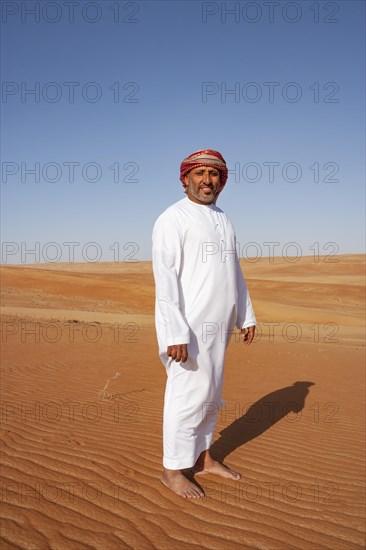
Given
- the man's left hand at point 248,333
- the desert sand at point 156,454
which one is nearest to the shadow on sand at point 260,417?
the desert sand at point 156,454

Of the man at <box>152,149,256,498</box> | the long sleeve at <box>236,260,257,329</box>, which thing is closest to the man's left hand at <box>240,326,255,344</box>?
the long sleeve at <box>236,260,257,329</box>

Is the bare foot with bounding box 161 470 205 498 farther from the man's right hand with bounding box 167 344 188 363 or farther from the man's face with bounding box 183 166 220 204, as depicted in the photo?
the man's face with bounding box 183 166 220 204

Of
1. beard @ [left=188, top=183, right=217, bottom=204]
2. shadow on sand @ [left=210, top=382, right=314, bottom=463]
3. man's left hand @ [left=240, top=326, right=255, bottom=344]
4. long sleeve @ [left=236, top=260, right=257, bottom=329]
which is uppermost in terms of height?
beard @ [left=188, top=183, right=217, bottom=204]

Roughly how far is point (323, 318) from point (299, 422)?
1750 centimetres

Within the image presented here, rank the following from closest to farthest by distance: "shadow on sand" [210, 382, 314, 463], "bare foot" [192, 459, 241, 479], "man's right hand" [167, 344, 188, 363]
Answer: "man's right hand" [167, 344, 188, 363]
"bare foot" [192, 459, 241, 479]
"shadow on sand" [210, 382, 314, 463]

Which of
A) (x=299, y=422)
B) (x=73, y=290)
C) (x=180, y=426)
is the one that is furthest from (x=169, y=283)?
(x=73, y=290)

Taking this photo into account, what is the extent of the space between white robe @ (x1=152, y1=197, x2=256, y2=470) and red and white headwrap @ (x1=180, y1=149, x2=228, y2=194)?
305 mm

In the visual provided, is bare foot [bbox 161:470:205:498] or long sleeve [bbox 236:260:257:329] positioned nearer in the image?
bare foot [bbox 161:470:205:498]

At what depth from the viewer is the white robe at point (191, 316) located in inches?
123

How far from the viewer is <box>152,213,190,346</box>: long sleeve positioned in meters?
3.02

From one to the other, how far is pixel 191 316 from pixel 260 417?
3001mm

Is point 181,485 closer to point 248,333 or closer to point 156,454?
point 156,454

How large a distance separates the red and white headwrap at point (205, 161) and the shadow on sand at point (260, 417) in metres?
2.47

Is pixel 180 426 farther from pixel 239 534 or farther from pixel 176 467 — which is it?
pixel 239 534
